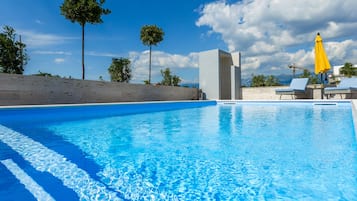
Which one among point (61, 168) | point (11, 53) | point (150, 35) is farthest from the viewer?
point (150, 35)

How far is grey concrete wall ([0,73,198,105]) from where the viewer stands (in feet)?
22.8

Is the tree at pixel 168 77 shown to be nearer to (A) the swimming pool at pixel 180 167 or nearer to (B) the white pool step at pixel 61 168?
(A) the swimming pool at pixel 180 167

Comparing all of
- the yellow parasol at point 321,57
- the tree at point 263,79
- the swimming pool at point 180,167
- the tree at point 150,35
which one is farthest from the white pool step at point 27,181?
the tree at point 263,79

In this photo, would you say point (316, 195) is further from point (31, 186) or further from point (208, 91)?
point (208, 91)

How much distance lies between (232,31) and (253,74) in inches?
444

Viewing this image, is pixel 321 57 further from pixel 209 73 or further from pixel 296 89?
pixel 209 73

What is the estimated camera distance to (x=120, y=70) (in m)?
21.0

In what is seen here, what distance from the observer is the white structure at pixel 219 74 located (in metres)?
13.5

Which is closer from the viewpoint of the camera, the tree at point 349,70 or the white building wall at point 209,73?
the white building wall at point 209,73

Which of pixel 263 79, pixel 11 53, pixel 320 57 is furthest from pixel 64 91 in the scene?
pixel 263 79

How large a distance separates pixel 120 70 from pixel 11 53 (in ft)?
28.7

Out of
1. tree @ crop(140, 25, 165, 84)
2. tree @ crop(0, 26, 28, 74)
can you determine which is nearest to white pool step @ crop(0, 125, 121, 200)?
tree @ crop(140, 25, 165, 84)

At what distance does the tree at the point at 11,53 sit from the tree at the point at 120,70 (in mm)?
7349

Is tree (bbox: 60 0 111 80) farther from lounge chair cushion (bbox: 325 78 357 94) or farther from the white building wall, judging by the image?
lounge chair cushion (bbox: 325 78 357 94)
